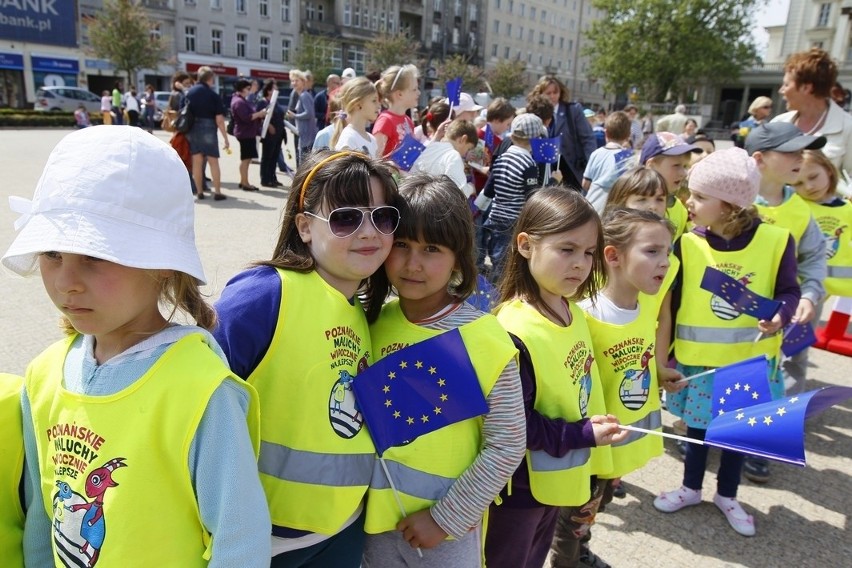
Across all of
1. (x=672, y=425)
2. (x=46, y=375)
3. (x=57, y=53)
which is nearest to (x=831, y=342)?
(x=672, y=425)

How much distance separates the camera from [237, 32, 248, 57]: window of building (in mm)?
44406

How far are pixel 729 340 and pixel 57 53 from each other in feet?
141

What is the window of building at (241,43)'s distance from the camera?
44.4 m

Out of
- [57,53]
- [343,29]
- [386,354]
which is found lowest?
[386,354]

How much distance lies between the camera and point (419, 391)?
153 cm

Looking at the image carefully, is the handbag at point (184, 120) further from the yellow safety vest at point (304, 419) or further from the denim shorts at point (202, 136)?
the yellow safety vest at point (304, 419)

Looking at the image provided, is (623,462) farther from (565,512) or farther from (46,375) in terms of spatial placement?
(46,375)

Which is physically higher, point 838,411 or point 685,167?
point 685,167

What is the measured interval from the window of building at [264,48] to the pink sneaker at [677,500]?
48894 millimetres

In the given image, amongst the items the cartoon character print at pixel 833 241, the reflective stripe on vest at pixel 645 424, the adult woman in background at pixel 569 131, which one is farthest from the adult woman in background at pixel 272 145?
the reflective stripe on vest at pixel 645 424

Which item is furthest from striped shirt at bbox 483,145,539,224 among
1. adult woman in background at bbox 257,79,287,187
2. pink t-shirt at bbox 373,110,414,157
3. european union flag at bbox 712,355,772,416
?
adult woman in background at bbox 257,79,287,187

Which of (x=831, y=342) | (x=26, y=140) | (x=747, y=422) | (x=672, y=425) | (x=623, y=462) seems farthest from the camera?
(x=26, y=140)

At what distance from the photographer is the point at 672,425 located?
3738mm

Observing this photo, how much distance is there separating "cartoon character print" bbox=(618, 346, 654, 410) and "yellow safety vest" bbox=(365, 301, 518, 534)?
0.85 m
